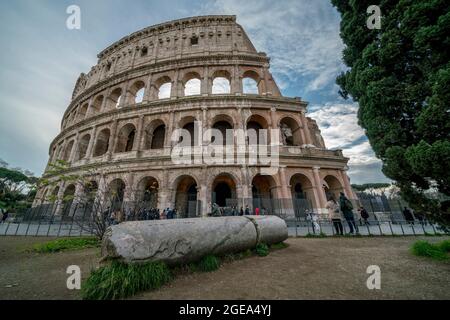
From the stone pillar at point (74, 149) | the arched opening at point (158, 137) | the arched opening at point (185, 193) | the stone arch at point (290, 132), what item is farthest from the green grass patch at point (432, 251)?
the stone pillar at point (74, 149)

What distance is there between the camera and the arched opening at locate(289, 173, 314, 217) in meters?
11.2

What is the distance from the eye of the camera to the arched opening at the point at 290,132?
14617mm

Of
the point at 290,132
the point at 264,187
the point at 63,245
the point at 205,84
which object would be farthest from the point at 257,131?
the point at 63,245

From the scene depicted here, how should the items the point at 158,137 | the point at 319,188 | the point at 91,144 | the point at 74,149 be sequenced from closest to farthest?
the point at 319,188 → the point at 91,144 → the point at 158,137 → the point at 74,149

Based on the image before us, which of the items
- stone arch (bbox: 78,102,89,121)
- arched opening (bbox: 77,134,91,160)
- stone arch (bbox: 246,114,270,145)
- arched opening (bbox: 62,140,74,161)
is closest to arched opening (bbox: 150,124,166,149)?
arched opening (bbox: 77,134,91,160)

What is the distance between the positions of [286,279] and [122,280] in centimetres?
252

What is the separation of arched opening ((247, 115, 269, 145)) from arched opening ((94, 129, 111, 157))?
13171 millimetres

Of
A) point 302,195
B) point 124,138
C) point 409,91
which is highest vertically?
point 124,138

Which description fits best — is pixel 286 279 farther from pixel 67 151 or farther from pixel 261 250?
pixel 67 151

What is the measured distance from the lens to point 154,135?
15906 mm

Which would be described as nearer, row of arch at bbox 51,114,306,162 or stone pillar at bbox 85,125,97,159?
row of arch at bbox 51,114,306,162

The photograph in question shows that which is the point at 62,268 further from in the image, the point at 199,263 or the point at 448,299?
the point at 448,299

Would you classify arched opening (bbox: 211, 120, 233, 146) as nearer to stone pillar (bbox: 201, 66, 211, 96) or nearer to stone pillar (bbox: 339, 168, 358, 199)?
stone pillar (bbox: 201, 66, 211, 96)
